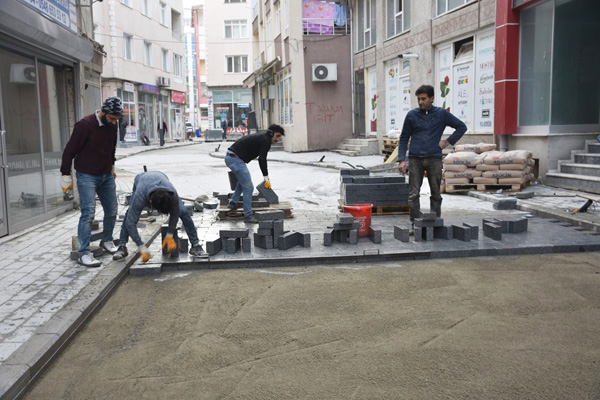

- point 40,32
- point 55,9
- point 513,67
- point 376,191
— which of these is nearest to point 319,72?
point 513,67

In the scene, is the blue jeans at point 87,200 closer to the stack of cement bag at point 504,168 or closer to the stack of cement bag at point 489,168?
the stack of cement bag at point 489,168

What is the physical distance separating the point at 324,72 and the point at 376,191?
54.6 ft

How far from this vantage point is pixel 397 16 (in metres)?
20.8

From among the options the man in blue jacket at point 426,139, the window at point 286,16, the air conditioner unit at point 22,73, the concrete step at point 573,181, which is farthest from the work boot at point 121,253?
the window at point 286,16

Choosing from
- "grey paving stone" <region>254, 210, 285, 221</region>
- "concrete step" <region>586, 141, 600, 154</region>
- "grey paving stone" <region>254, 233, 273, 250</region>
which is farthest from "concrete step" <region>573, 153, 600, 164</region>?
"grey paving stone" <region>254, 233, 273, 250</region>

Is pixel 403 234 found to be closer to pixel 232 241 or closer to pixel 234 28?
pixel 232 241

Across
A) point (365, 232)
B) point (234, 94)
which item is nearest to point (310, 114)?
point (365, 232)

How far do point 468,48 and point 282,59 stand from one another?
13758 mm

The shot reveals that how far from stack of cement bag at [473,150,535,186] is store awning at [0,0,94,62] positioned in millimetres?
8111

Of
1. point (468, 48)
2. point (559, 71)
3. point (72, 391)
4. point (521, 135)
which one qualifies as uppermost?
point (468, 48)

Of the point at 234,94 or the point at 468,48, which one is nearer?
the point at 468,48

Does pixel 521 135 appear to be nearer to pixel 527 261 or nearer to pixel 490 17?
pixel 490 17

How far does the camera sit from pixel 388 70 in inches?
862

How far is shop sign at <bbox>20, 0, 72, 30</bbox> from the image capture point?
8.15 m
